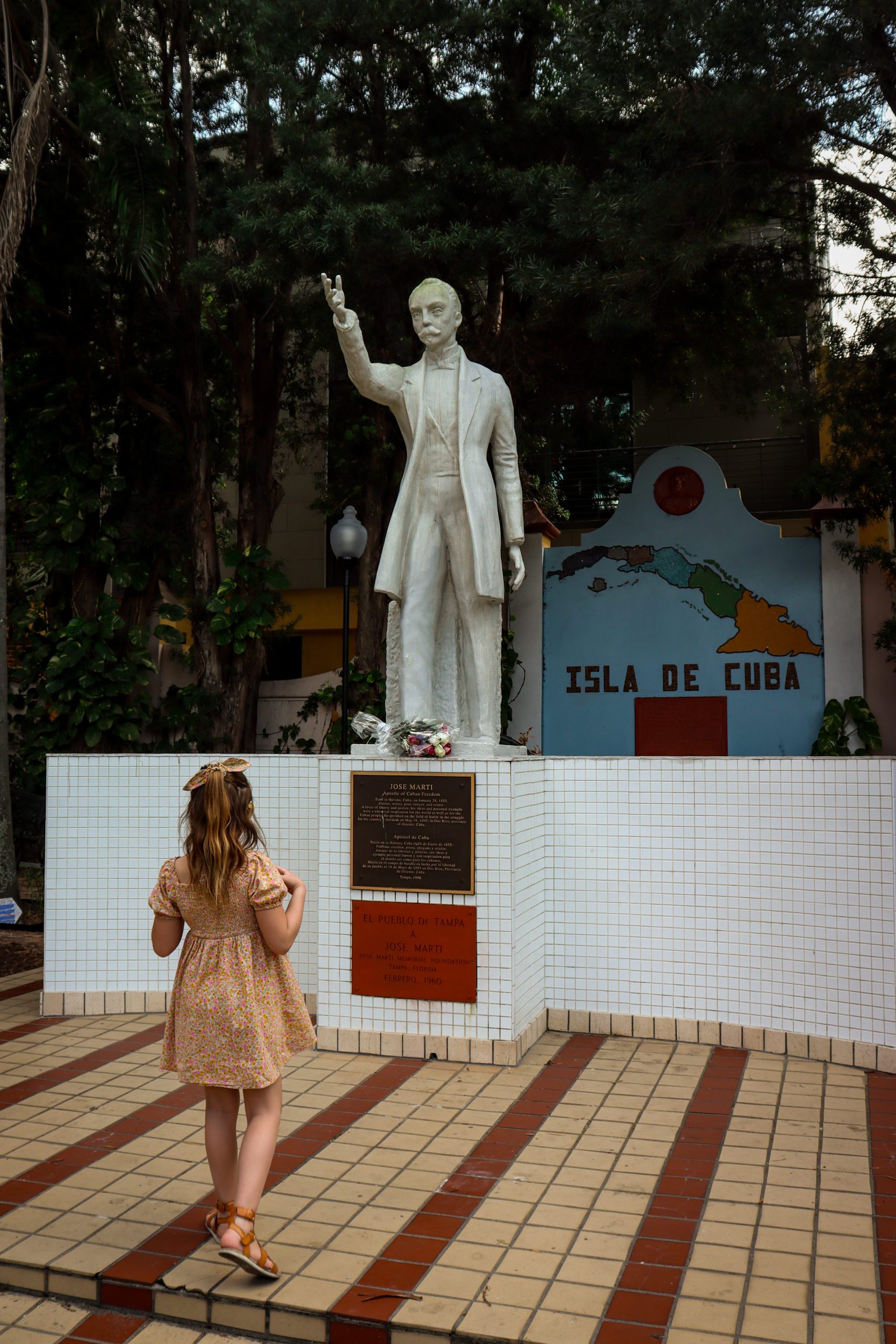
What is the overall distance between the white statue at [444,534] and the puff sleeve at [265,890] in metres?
2.57

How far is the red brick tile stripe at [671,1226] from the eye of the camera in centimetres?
287

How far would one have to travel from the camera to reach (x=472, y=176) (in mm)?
9594

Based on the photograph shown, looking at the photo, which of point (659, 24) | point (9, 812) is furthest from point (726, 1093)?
point (659, 24)

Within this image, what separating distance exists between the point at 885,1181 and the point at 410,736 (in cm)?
281

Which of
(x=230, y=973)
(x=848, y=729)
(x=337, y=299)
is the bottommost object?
(x=230, y=973)

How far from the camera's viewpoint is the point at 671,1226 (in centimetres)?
344

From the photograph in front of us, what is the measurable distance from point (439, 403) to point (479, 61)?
5928 mm

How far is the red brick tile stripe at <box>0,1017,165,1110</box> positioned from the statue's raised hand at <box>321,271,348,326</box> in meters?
3.58

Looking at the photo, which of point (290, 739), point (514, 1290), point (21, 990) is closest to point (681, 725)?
point (290, 739)

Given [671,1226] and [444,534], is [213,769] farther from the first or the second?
[444,534]

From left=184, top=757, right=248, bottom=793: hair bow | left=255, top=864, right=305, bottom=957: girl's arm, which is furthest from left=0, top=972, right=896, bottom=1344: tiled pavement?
left=184, top=757, right=248, bottom=793: hair bow

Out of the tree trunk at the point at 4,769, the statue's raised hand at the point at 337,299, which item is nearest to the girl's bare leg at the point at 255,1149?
the statue's raised hand at the point at 337,299

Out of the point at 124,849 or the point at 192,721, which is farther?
the point at 192,721

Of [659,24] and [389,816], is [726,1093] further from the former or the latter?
[659,24]
